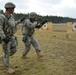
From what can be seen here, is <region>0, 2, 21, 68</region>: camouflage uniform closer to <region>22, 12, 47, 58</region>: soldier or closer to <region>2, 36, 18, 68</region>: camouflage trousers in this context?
<region>2, 36, 18, 68</region>: camouflage trousers

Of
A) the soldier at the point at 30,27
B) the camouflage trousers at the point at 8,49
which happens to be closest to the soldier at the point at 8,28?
the camouflage trousers at the point at 8,49

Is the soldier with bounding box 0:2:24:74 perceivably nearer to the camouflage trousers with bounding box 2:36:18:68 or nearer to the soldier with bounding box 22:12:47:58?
the camouflage trousers with bounding box 2:36:18:68

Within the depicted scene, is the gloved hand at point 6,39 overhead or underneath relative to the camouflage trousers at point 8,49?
overhead

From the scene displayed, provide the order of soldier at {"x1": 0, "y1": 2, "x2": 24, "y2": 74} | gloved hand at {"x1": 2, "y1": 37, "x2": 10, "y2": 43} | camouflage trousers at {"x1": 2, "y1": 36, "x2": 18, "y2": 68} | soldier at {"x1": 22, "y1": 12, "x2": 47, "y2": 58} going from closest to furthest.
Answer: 1. gloved hand at {"x1": 2, "y1": 37, "x2": 10, "y2": 43}
2. soldier at {"x1": 0, "y1": 2, "x2": 24, "y2": 74}
3. camouflage trousers at {"x1": 2, "y1": 36, "x2": 18, "y2": 68}
4. soldier at {"x1": 22, "y1": 12, "x2": 47, "y2": 58}

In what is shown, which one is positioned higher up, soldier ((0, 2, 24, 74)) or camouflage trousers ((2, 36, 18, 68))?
soldier ((0, 2, 24, 74))

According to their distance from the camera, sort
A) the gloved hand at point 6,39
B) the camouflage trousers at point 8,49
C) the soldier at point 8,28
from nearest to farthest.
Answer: the gloved hand at point 6,39 → the soldier at point 8,28 → the camouflage trousers at point 8,49

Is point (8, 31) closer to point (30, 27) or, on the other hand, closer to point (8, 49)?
point (8, 49)

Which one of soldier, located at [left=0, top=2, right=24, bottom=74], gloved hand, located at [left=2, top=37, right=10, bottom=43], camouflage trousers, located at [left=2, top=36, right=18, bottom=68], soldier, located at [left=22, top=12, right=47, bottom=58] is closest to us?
gloved hand, located at [left=2, top=37, right=10, bottom=43]

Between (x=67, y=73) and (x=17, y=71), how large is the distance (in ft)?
5.13

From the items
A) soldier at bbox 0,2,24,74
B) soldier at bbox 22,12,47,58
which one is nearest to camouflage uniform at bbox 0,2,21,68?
soldier at bbox 0,2,24,74

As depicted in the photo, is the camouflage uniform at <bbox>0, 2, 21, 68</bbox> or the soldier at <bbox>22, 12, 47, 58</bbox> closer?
the camouflage uniform at <bbox>0, 2, 21, 68</bbox>

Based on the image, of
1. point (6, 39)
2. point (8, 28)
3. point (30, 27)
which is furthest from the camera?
point (30, 27)

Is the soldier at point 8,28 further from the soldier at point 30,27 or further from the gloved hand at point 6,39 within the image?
the soldier at point 30,27

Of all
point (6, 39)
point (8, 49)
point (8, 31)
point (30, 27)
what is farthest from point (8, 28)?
point (30, 27)
